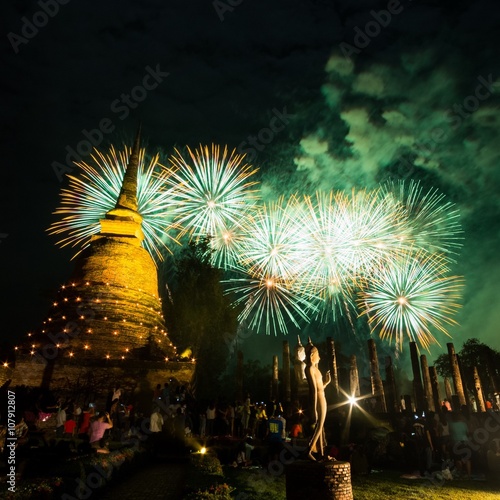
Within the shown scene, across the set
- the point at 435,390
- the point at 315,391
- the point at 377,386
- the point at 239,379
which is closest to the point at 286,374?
the point at 239,379

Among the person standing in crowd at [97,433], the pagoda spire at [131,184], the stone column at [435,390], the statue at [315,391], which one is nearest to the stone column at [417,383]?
the stone column at [435,390]

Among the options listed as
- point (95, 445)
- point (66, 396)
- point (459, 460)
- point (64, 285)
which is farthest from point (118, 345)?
point (459, 460)

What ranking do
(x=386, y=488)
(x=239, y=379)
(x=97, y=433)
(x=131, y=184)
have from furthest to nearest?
(x=131, y=184) → (x=239, y=379) → (x=97, y=433) → (x=386, y=488)

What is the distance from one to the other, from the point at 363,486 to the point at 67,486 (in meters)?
8.45

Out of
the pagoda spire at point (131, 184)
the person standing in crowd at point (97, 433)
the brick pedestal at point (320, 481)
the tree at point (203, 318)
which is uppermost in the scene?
the pagoda spire at point (131, 184)

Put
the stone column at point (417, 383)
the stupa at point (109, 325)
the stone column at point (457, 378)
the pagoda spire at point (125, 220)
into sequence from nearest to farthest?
the stupa at point (109, 325), the stone column at point (417, 383), the stone column at point (457, 378), the pagoda spire at point (125, 220)

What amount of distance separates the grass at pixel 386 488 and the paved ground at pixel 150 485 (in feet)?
5.21

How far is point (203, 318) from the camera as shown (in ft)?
116

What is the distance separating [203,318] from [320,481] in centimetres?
2824

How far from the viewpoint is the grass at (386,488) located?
32.0ft

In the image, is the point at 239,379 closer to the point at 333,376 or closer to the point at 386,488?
the point at 333,376

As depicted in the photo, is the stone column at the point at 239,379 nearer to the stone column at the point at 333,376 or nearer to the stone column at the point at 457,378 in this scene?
the stone column at the point at 333,376

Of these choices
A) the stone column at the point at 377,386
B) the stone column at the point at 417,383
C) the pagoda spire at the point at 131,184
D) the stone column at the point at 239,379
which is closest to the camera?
the stone column at the point at 417,383

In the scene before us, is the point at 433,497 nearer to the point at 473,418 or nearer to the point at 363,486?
the point at 363,486
